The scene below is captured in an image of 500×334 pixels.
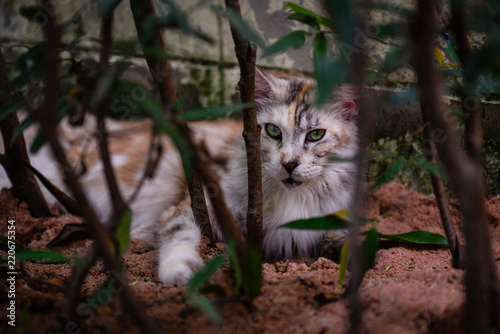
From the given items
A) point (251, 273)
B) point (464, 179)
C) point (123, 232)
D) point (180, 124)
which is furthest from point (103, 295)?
point (464, 179)

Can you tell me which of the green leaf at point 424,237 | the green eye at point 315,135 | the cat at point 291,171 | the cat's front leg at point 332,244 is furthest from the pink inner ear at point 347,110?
the green leaf at point 424,237

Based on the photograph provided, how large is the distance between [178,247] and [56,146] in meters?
0.87

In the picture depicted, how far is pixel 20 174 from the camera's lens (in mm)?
2188

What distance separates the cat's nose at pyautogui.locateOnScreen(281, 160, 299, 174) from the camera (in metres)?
1.88

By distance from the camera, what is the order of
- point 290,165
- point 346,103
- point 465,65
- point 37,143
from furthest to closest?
point 346,103 < point 290,165 < point 37,143 < point 465,65

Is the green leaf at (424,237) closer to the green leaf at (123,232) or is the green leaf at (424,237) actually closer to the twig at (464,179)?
the twig at (464,179)

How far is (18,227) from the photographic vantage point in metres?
2.15

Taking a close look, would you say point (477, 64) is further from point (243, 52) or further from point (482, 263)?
point (243, 52)

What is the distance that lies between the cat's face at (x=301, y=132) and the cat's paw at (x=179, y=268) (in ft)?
2.04

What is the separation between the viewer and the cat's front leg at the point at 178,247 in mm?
1354

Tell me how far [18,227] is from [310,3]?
1.85 m

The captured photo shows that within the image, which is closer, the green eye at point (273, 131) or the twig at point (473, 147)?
the twig at point (473, 147)

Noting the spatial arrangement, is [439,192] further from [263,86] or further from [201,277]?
[263,86]

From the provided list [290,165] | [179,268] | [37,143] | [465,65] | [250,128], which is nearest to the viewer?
[465,65]
